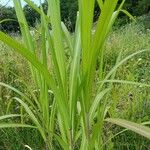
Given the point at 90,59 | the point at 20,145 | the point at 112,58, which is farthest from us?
the point at 112,58

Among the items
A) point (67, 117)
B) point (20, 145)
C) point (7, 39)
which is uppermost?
point (7, 39)

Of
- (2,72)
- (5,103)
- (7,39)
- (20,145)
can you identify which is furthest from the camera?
(2,72)

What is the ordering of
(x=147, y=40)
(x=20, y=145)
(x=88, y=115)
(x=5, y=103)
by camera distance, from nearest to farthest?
(x=88, y=115), (x=20, y=145), (x=5, y=103), (x=147, y=40)

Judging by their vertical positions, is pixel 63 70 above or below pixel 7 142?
above

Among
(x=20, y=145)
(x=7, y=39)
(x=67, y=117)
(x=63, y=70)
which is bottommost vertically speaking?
(x=20, y=145)

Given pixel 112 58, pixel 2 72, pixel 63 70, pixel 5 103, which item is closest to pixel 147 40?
pixel 112 58

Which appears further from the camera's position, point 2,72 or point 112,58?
point 112,58

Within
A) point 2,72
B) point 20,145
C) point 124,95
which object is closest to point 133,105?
point 124,95

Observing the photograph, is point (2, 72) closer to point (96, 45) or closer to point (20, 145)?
point (20, 145)

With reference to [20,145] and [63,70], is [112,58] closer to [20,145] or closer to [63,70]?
[20,145]
